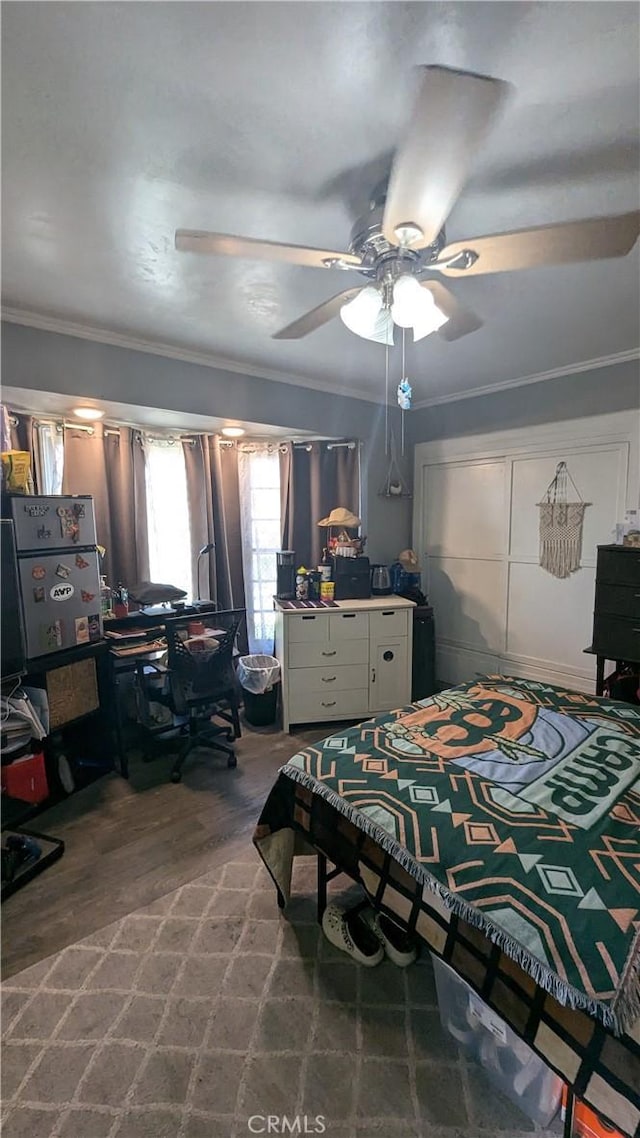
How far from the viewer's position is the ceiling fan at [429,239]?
851 mm

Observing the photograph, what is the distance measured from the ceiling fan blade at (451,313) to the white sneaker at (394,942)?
82.9 inches

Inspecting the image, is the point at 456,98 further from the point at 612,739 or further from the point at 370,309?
the point at 612,739

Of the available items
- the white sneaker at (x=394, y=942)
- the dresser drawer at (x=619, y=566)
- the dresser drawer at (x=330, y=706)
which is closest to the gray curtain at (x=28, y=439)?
the dresser drawer at (x=330, y=706)

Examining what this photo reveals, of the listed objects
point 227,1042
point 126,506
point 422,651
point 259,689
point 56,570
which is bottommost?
point 227,1042

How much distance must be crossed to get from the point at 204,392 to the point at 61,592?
59.5 inches

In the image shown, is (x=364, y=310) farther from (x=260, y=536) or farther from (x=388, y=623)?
(x=260, y=536)

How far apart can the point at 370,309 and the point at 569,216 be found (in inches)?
29.4

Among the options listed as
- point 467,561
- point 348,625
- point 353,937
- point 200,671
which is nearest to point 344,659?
point 348,625

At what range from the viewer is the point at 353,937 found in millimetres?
1594

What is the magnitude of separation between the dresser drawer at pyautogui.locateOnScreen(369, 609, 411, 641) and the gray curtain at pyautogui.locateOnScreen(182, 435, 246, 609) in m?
1.15

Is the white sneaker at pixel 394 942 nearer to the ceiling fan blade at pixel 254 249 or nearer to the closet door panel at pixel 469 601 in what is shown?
the ceiling fan blade at pixel 254 249

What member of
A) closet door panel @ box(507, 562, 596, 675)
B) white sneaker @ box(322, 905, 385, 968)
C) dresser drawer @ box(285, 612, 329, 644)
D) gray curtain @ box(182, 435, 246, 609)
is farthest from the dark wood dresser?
gray curtain @ box(182, 435, 246, 609)

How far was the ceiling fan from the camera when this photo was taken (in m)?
0.85

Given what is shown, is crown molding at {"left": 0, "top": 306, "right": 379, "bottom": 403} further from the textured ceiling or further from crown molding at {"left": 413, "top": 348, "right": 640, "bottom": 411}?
crown molding at {"left": 413, "top": 348, "right": 640, "bottom": 411}
